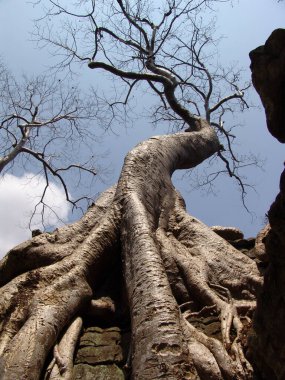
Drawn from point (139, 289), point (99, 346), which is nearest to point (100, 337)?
point (99, 346)

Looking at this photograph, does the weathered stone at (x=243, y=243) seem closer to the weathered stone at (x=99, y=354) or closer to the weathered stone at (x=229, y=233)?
the weathered stone at (x=229, y=233)

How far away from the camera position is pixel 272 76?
1.61 meters

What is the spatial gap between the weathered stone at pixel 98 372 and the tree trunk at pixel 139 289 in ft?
0.23

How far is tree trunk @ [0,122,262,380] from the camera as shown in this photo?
2.21 m

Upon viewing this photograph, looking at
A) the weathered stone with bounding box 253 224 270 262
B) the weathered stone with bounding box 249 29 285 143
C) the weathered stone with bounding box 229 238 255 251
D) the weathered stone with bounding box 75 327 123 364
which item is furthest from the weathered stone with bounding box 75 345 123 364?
the weathered stone with bounding box 229 238 255 251

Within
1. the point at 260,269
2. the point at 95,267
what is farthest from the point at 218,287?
the point at 95,267

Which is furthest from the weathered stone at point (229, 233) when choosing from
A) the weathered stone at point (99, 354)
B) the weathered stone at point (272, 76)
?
the weathered stone at point (272, 76)

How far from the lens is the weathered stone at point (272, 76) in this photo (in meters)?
1.55

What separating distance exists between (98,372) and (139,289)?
1.80ft

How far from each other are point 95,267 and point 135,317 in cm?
89

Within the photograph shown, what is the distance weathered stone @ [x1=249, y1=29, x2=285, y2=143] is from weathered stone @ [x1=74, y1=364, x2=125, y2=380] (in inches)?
66.5

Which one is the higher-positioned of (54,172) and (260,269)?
(54,172)

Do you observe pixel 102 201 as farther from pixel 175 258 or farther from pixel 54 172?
pixel 54 172

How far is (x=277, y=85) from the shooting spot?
1613 mm
